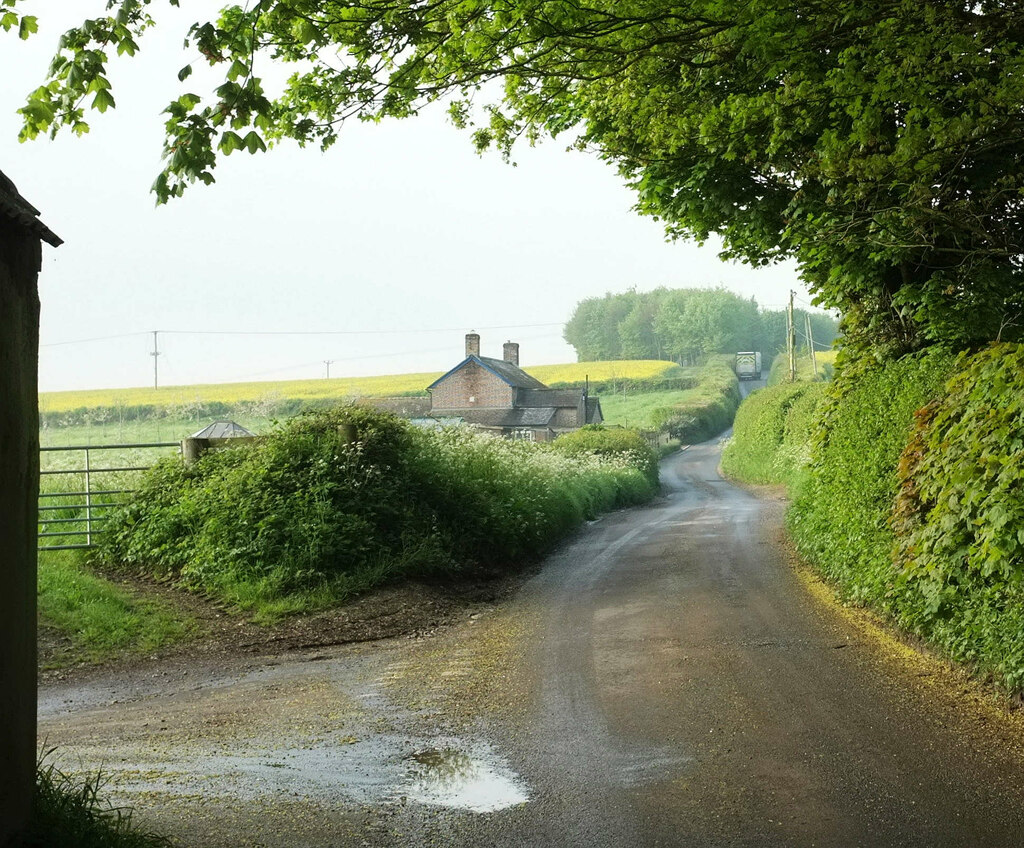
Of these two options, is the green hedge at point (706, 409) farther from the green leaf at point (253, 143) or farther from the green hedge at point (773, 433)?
the green leaf at point (253, 143)

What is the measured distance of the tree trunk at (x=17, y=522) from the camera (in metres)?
4.00

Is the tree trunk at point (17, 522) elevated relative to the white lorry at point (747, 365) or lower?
lower

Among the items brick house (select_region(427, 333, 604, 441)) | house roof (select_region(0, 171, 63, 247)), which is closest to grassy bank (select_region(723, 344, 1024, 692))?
house roof (select_region(0, 171, 63, 247))

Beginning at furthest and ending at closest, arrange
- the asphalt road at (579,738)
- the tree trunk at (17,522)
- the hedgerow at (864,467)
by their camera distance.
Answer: the hedgerow at (864,467) → the asphalt road at (579,738) → the tree trunk at (17,522)

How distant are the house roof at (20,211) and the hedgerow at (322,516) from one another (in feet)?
26.7

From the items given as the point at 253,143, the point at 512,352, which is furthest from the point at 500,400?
the point at 253,143

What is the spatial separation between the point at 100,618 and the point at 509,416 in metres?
46.7

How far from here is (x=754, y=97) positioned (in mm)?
10414

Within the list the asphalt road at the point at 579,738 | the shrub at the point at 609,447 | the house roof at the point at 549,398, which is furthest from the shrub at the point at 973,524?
the house roof at the point at 549,398

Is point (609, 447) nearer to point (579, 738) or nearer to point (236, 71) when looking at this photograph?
point (579, 738)

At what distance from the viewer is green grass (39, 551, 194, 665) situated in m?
10.4

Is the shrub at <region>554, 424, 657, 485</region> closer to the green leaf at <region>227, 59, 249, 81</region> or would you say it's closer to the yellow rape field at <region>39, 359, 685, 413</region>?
the yellow rape field at <region>39, 359, 685, 413</region>

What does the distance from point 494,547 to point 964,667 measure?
28.8 ft

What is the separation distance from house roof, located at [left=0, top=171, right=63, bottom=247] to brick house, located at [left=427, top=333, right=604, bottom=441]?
51.6 meters
